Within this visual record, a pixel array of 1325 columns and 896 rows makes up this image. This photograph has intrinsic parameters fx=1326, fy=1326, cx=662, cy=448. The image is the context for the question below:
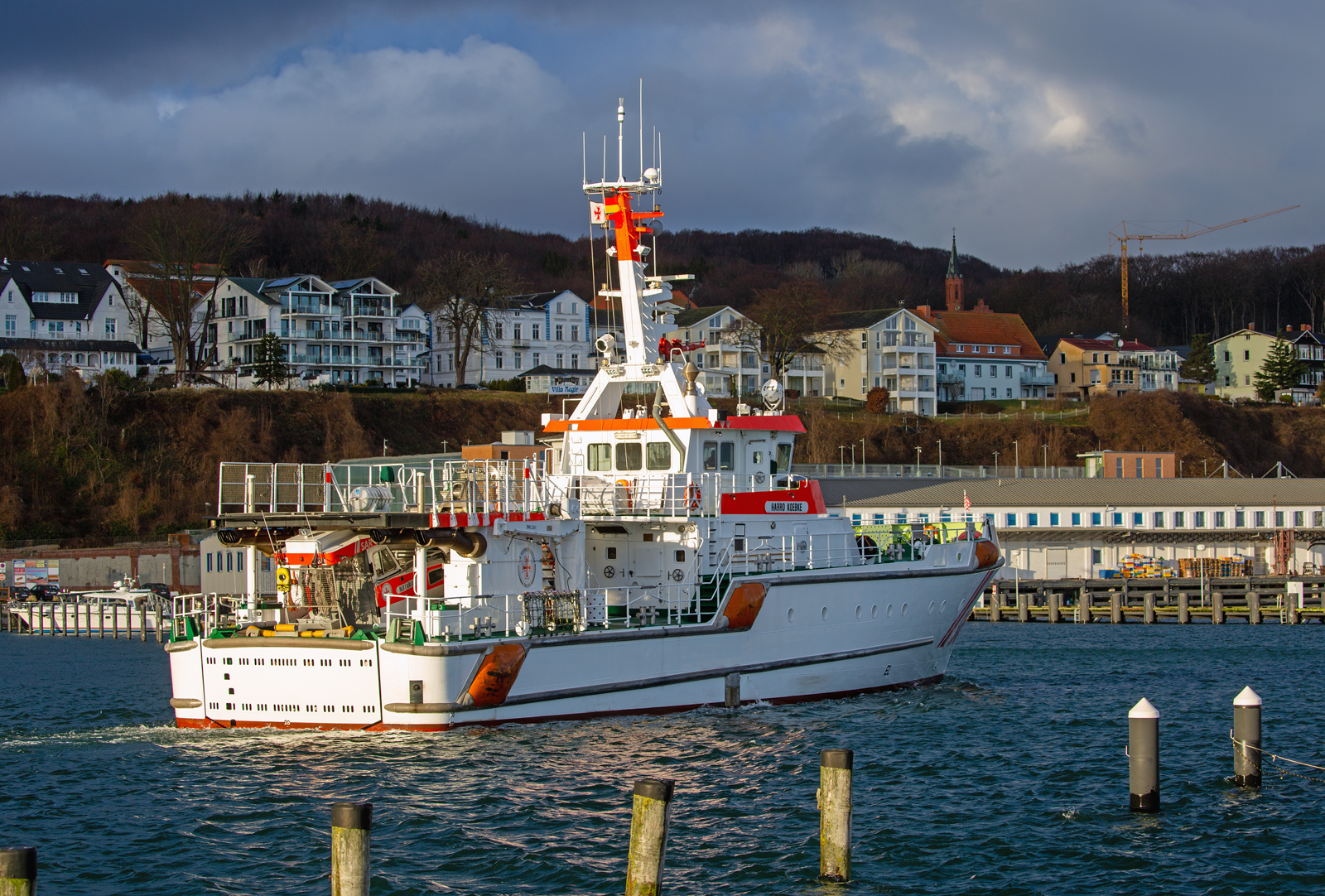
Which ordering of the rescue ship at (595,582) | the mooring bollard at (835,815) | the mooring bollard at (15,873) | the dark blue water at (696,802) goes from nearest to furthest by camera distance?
the mooring bollard at (15,873)
the mooring bollard at (835,815)
the dark blue water at (696,802)
the rescue ship at (595,582)

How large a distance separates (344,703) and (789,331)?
223ft

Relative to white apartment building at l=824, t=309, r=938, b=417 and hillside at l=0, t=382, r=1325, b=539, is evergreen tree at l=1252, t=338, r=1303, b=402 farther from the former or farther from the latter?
white apartment building at l=824, t=309, r=938, b=417

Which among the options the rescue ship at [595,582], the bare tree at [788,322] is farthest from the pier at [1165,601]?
the bare tree at [788,322]

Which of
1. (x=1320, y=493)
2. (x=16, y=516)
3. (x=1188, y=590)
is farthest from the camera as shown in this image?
(x=16, y=516)

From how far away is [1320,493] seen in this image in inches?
2042

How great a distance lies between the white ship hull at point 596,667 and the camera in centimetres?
1894

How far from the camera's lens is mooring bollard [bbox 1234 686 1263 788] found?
15.5 metres

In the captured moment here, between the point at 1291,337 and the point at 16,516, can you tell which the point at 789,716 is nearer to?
the point at 16,516

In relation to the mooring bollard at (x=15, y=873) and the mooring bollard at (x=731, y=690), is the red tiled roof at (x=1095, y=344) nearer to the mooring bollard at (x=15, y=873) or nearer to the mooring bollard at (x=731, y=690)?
the mooring bollard at (x=731, y=690)

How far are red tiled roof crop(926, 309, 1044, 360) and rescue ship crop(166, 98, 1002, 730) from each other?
78258mm

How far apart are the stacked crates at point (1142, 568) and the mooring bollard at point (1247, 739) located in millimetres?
33433

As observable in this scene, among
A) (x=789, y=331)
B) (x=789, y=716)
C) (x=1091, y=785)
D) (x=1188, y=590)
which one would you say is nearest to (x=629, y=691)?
(x=789, y=716)

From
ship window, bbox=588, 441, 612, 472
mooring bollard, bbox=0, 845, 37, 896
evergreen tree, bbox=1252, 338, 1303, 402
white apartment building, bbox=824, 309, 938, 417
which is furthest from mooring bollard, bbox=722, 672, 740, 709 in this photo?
evergreen tree, bbox=1252, 338, 1303, 402

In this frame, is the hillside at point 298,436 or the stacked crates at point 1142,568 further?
the hillside at point 298,436
